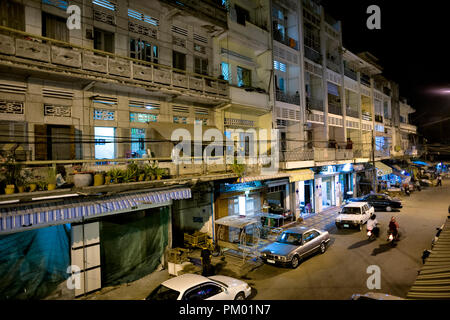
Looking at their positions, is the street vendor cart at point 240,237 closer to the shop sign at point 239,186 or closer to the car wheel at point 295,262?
the car wheel at point 295,262

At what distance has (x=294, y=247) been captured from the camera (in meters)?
12.7

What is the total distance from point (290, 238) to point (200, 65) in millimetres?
11549

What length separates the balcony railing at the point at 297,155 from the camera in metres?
19.1

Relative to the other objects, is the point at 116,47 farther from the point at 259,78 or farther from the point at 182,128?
the point at 259,78

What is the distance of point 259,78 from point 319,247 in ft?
42.7

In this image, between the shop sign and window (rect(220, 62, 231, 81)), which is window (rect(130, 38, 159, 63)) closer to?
window (rect(220, 62, 231, 81))

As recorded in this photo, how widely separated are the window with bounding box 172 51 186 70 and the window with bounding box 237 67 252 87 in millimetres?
5060

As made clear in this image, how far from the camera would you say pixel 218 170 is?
13648 millimetres

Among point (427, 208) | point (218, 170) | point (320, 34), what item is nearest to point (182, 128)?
point (218, 170)

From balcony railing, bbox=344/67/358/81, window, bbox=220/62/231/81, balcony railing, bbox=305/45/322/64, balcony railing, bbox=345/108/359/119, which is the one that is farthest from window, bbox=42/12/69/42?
balcony railing, bbox=344/67/358/81

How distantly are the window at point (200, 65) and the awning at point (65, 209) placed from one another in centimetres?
836

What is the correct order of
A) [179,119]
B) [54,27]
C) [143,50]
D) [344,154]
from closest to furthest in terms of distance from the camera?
[54,27]
[143,50]
[179,119]
[344,154]

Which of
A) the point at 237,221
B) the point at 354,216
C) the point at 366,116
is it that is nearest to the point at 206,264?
the point at 237,221

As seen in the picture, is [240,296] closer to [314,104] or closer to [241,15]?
[241,15]
